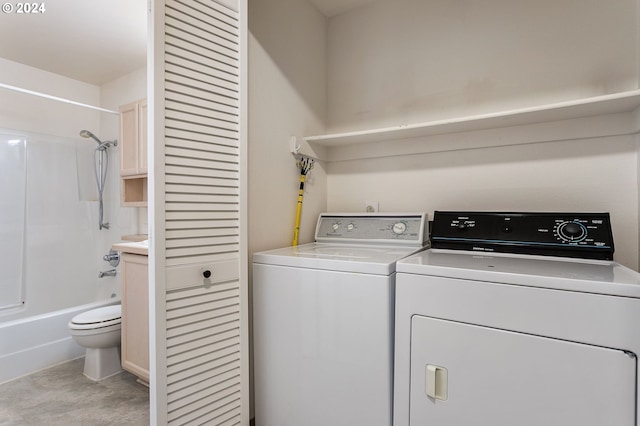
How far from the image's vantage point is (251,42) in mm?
1671

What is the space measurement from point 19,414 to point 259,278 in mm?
1759

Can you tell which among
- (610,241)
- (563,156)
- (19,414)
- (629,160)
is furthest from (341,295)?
(19,414)

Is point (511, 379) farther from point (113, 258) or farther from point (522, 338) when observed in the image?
point (113, 258)

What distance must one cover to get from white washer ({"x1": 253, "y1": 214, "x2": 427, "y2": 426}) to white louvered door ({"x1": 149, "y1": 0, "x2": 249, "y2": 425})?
113 mm

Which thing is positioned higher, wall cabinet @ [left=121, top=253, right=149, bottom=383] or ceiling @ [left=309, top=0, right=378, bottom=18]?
ceiling @ [left=309, top=0, right=378, bottom=18]

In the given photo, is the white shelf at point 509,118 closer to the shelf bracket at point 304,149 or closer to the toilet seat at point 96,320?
the shelf bracket at point 304,149

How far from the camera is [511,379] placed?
1035 mm

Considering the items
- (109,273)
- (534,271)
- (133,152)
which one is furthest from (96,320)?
(534,271)

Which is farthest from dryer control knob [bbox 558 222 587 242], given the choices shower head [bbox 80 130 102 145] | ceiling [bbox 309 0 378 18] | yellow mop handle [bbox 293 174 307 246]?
shower head [bbox 80 130 102 145]

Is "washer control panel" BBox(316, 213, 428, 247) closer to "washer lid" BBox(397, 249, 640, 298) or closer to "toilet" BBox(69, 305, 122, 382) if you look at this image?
"washer lid" BBox(397, 249, 640, 298)

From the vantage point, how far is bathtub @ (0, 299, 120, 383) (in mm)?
2357

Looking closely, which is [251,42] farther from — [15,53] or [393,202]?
[15,53]

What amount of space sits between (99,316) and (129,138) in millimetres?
1492

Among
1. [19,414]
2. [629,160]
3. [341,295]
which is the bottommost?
[19,414]
